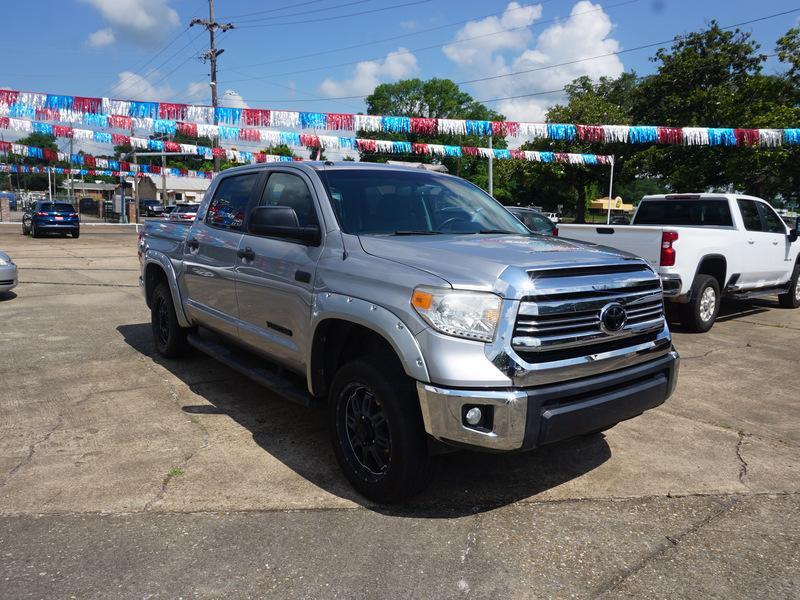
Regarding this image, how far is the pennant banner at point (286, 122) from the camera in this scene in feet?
50.5

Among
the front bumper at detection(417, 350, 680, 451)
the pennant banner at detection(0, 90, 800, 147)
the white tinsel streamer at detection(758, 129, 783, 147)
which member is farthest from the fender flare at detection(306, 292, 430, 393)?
the white tinsel streamer at detection(758, 129, 783, 147)

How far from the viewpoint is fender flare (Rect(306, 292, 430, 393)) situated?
3034mm

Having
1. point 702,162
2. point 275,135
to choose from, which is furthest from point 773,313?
point 702,162

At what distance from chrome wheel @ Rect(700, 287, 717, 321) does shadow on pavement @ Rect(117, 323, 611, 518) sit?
457 cm

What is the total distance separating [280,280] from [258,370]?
81 cm

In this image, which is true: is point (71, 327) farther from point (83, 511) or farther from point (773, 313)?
point (773, 313)

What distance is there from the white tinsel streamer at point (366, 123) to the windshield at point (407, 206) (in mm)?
12900

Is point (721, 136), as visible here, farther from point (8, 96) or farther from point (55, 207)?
point (55, 207)

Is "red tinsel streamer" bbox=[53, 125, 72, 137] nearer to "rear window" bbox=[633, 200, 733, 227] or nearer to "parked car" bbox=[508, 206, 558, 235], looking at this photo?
"parked car" bbox=[508, 206, 558, 235]

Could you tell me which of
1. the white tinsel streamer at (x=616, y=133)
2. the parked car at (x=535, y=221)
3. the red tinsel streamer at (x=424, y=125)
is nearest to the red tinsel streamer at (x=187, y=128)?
the red tinsel streamer at (x=424, y=125)

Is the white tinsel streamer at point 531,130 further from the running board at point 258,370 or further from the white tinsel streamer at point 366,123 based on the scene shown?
the running board at point 258,370

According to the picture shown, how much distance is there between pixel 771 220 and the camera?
9750 mm

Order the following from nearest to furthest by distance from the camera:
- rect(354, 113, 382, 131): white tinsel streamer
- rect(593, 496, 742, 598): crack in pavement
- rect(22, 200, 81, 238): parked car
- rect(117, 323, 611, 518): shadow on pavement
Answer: rect(593, 496, 742, 598): crack in pavement → rect(117, 323, 611, 518): shadow on pavement → rect(354, 113, 382, 131): white tinsel streamer → rect(22, 200, 81, 238): parked car

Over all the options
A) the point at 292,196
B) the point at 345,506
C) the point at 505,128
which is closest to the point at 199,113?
the point at 505,128
